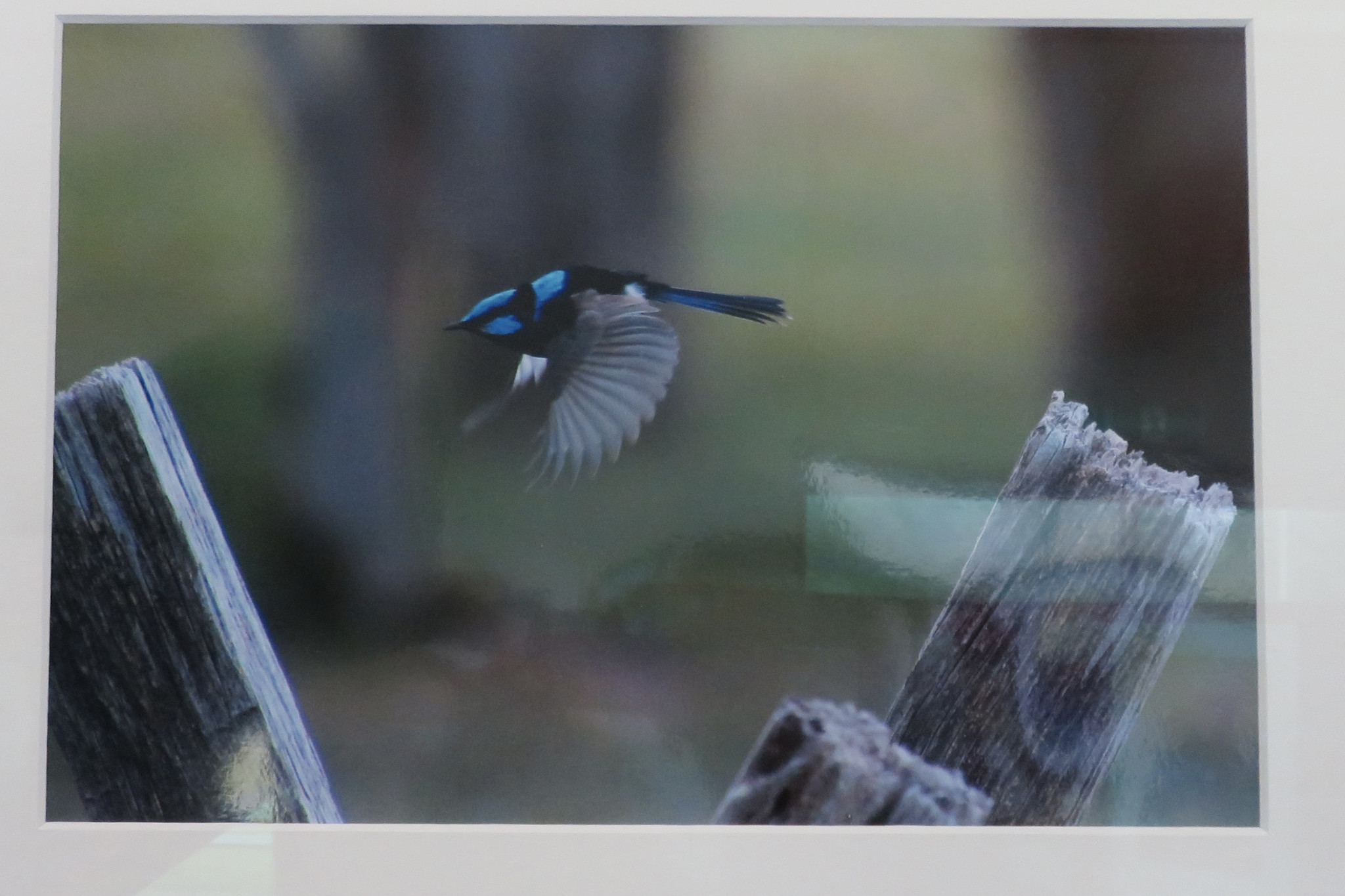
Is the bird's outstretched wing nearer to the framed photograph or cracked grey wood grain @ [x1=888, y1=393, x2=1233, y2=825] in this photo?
the framed photograph

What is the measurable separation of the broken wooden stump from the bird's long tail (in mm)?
412

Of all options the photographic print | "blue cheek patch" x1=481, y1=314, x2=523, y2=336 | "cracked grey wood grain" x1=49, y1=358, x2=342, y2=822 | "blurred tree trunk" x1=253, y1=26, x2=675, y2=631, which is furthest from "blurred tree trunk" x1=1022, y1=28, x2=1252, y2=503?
"cracked grey wood grain" x1=49, y1=358, x2=342, y2=822

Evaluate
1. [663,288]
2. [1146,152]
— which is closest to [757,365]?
Result: [663,288]

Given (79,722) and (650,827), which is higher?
(79,722)

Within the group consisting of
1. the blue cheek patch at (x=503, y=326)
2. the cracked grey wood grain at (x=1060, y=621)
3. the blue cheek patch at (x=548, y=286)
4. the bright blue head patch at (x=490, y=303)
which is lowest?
the cracked grey wood grain at (x=1060, y=621)

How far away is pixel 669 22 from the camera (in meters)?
1.07

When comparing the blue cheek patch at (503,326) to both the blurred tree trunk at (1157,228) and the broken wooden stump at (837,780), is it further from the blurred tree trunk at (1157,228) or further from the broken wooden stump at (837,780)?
the blurred tree trunk at (1157,228)

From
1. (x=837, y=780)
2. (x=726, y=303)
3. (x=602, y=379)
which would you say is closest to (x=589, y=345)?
(x=602, y=379)

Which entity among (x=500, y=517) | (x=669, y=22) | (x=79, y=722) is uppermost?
(x=669, y=22)

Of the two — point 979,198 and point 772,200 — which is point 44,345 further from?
point 979,198

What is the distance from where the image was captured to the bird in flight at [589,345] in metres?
1.04

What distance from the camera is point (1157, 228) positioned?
1.06 metres

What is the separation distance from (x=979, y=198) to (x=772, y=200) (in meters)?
0.23

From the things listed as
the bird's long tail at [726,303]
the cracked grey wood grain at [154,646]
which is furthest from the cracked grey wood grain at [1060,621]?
the cracked grey wood grain at [154,646]
